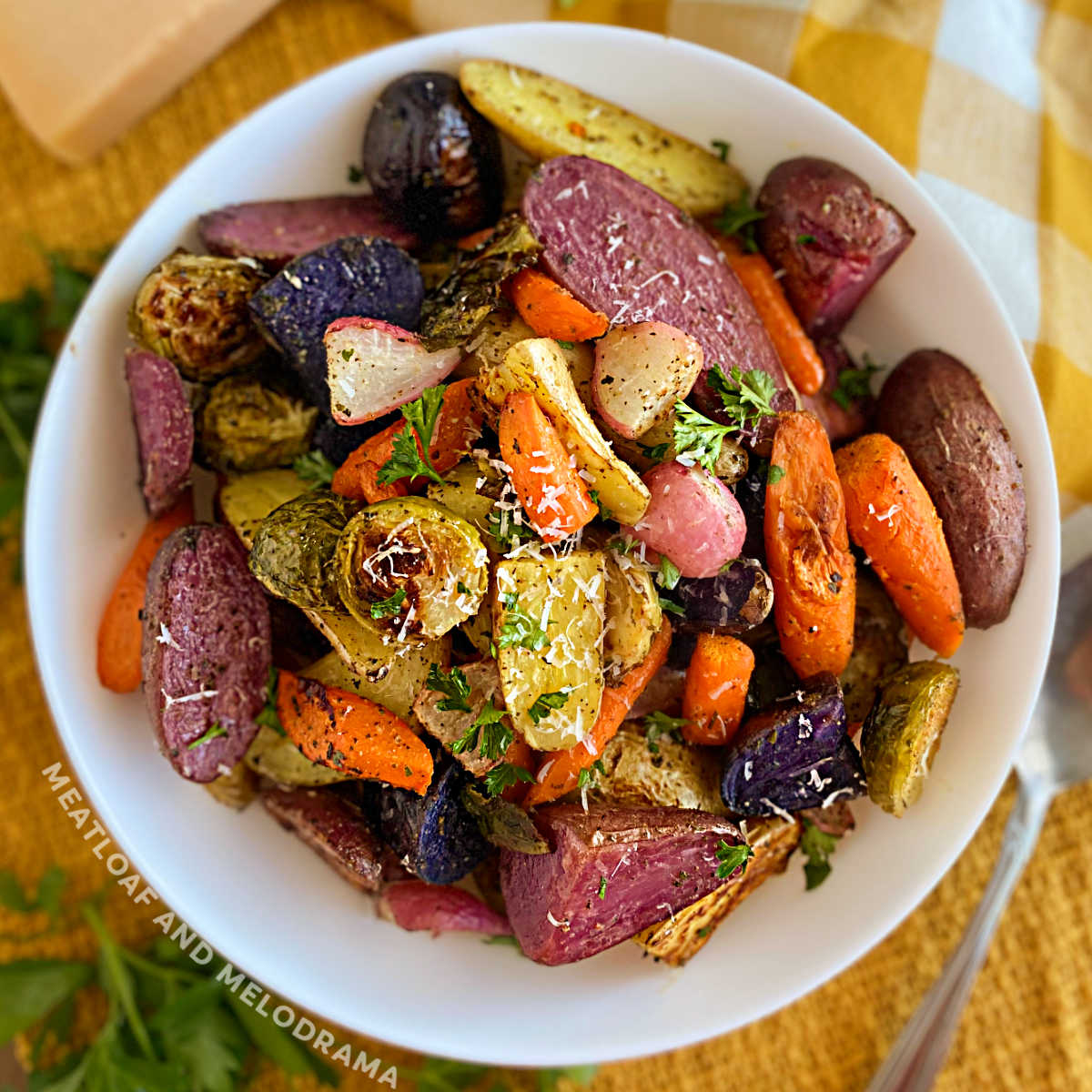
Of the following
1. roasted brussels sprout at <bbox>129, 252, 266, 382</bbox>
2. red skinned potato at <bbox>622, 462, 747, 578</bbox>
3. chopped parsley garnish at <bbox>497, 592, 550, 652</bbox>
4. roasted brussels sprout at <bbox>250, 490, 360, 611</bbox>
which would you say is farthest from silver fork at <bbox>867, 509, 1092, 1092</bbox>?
roasted brussels sprout at <bbox>129, 252, 266, 382</bbox>

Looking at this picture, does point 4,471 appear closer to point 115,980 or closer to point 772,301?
point 115,980

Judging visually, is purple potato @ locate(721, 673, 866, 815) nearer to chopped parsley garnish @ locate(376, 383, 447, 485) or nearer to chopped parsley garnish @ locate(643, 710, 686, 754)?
chopped parsley garnish @ locate(643, 710, 686, 754)

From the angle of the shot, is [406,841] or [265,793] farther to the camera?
[265,793]

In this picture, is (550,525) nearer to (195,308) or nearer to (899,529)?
(899,529)

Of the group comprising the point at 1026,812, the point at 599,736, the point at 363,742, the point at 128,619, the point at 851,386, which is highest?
the point at 851,386

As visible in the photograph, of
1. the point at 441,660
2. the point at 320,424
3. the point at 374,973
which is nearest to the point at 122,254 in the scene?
the point at 320,424

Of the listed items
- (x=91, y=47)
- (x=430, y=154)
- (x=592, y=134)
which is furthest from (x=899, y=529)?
(x=91, y=47)

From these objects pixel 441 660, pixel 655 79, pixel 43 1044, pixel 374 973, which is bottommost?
pixel 43 1044
